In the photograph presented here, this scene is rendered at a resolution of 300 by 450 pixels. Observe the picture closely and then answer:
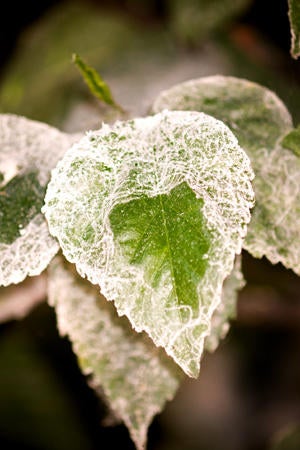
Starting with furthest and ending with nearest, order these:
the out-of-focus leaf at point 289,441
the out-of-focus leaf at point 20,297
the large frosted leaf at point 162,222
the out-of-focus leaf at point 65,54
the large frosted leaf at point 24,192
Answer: the out-of-focus leaf at point 65,54
the out-of-focus leaf at point 289,441
the out-of-focus leaf at point 20,297
the large frosted leaf at point 24,192
the large frosted leaf at point 162,222

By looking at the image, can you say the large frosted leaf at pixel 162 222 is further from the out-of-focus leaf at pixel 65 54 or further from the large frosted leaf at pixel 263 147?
the out-of-focus leaf at pixel 65 54

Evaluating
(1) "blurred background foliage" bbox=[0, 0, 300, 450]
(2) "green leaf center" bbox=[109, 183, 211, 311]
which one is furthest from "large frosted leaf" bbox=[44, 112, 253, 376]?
(1) "blurred background foliage" bbox=[0, 0, 300, 450]

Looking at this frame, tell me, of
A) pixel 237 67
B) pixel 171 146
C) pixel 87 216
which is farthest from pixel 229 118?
pixel 237 67

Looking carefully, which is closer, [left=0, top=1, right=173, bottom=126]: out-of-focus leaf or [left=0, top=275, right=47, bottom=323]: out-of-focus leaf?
[left=0, top=275, right=47, bottom=323]: out-of-focus leaf

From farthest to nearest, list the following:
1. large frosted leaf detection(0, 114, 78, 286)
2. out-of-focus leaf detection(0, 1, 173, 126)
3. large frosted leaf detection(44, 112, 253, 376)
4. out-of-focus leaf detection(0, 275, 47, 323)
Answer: out-of-focus leaf detection(0, 1, 173, 126) → out-of-focus leaf detection(0, 275, 47, 323) → large frosted leaf detection(0, 114, 78, 286) → large frosted leaf detection(44, 112, 253, 376)

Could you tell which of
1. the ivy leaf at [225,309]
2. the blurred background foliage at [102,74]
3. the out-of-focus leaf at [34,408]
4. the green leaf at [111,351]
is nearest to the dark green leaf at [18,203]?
the green leaf at [111,351]

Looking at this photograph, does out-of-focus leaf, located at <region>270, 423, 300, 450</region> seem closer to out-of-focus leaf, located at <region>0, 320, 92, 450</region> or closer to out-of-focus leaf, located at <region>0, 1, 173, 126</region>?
out-of-focus leaf, located at <region>0, 320, 92, 450</region>

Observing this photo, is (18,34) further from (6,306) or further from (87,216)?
(87,216)
